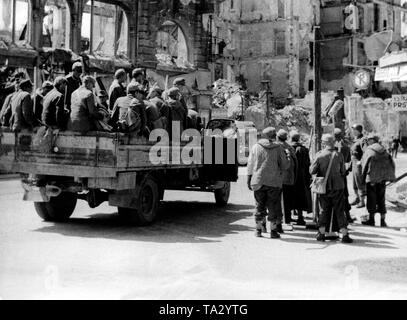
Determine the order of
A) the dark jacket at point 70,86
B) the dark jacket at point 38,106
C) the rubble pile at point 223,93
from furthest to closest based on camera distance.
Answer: the rubble pile at point 223,93 → the dark jacket at point 38,106 → the dark jacket at point 70,86

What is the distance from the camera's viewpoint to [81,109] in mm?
9383

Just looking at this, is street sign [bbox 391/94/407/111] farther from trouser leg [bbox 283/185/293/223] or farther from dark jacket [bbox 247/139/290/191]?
dark jacket [bbox 247/139/290/191]

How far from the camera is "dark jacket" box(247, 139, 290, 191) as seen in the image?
938 cm

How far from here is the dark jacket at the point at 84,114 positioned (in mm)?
9391

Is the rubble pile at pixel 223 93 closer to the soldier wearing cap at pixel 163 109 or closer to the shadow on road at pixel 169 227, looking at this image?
the shadow on road at pixel 169 227

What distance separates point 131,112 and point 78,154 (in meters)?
1.15

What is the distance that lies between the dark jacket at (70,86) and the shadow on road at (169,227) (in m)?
2.19

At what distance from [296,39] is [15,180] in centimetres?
4402

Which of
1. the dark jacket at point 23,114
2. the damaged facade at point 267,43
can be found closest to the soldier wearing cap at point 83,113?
the dark jacket at point 23,114

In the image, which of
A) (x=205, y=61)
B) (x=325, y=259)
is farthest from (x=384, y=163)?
(x=205, y=61)

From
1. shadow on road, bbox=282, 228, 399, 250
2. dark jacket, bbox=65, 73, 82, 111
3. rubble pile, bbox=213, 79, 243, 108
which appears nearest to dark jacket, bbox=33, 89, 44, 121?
dark jacket, bbox=65, 73, 82, 111

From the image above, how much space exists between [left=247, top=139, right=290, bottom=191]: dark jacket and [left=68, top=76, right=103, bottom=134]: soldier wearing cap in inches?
109

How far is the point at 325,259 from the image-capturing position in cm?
793
